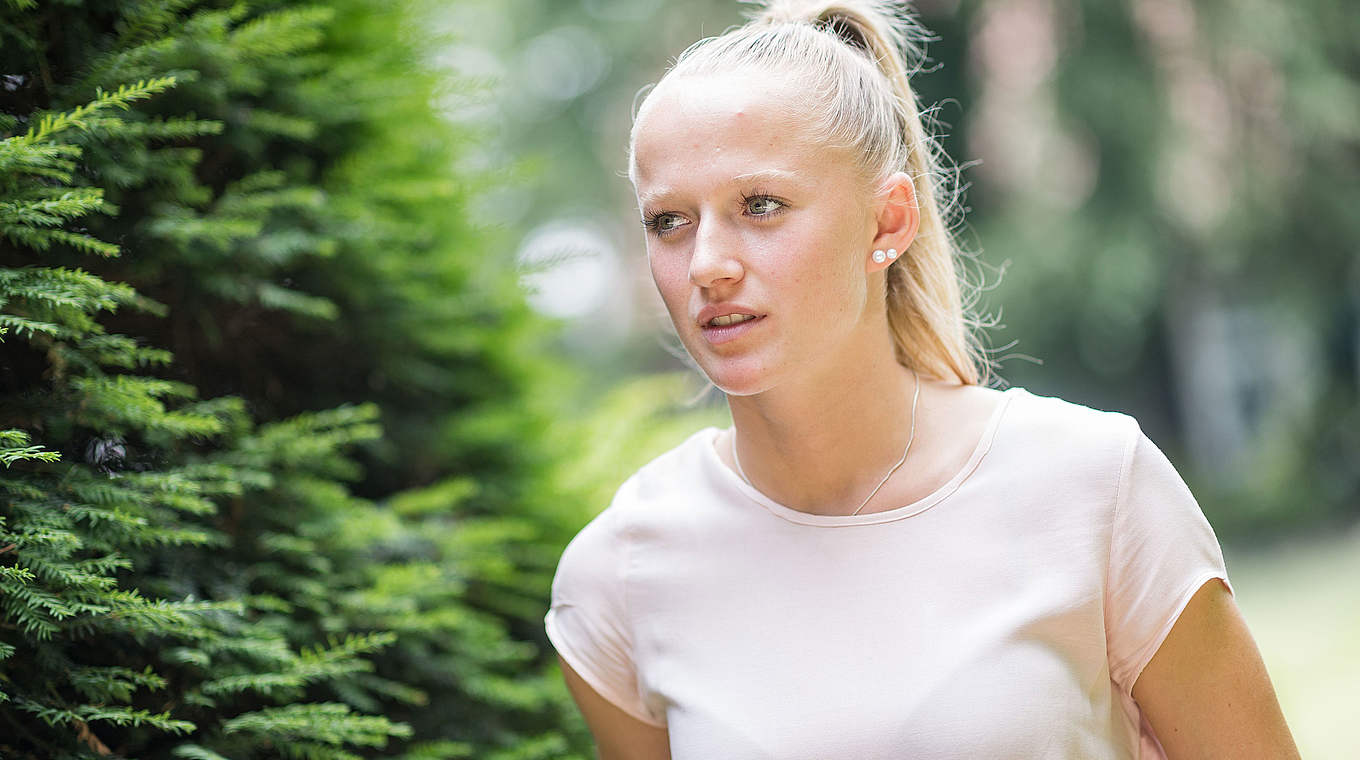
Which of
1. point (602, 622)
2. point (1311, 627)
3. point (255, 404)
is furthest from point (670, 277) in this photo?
point (1311, 627)

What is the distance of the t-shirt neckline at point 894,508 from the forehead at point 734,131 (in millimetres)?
503

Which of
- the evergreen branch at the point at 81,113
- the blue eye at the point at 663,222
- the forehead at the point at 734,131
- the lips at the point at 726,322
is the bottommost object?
the lips at the point at 726,322

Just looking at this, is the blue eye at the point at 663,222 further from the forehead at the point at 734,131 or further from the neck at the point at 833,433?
the neck at the point at 833,433

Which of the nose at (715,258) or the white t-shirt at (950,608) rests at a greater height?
the nose at (715,258)

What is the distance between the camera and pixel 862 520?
1.75 m

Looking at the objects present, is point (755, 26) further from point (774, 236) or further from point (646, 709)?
point (646, 709)

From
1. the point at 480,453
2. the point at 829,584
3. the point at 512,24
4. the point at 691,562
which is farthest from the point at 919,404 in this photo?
the point at 512,24

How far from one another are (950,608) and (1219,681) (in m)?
0.41

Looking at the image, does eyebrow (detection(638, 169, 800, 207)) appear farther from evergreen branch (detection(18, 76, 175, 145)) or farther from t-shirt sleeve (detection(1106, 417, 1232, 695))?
evergreen branch (detection(18, 76, 175, 145))

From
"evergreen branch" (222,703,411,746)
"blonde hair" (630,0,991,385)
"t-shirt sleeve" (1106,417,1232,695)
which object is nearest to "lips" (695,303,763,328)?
"blonde hair" (630,0,991,385)

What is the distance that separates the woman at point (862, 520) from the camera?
5.20 ft

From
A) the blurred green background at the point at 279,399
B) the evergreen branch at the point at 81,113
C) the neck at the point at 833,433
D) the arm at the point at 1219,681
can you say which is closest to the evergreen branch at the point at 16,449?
the blurred green background at the point at 279,399

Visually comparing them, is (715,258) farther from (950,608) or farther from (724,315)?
(950,608)

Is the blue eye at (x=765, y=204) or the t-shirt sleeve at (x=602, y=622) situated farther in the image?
the t-shirt sleeve at (x=602, y=622)
